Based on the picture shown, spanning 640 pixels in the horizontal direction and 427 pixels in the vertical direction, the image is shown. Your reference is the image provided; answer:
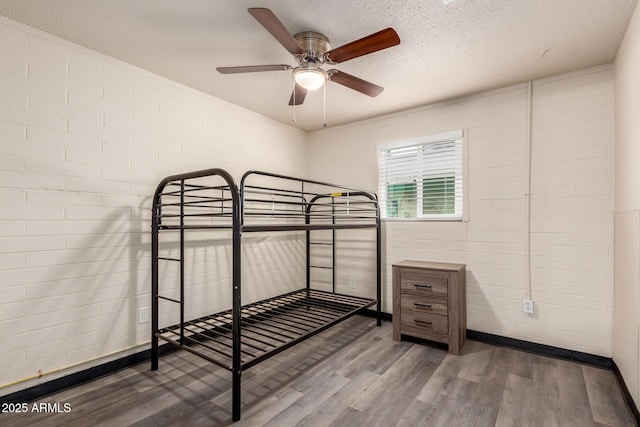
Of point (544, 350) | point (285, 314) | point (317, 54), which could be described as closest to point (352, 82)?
point (317, 54)

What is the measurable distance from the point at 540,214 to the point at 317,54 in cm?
215

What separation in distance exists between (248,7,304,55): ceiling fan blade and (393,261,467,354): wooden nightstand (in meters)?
1.98

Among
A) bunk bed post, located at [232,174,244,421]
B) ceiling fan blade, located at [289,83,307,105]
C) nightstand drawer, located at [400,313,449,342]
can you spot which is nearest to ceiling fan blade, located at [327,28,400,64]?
ceiling fan blade, located at [289,83,307,105]

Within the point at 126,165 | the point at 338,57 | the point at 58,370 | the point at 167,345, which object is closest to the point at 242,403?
the point at 167,345

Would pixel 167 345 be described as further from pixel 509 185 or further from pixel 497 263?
pixel 509 185

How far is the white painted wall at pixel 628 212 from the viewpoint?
1672 millimetres

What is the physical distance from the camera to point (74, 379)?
2.01 meters

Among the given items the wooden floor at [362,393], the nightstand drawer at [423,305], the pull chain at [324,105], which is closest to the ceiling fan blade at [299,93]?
the pull chain at [324,105]

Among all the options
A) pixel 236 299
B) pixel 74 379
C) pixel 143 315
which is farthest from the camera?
pixel 143 315

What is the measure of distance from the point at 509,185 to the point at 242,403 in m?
2.63

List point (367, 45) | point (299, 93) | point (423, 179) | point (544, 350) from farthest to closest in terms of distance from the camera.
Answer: point (423, 179), point (544, 350), point (299, 93), point (367, 45)

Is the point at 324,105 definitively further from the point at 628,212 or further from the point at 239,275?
the point at 628,212

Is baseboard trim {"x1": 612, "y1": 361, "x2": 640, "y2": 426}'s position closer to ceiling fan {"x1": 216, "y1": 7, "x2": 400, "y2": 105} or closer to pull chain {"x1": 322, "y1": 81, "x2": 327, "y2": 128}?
ceiling fan {"x1": 216, "y1": 7, "x2": 400, "y2": 105}

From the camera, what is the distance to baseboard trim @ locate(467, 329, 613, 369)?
2.27 meters
